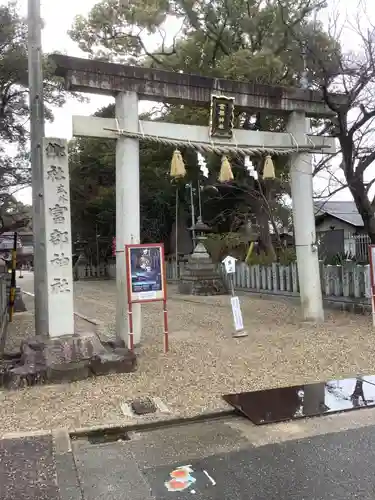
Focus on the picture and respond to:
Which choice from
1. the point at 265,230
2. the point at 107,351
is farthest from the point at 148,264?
the point at 265,230

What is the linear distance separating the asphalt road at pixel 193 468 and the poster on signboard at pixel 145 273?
298 cm

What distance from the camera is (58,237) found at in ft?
21.3

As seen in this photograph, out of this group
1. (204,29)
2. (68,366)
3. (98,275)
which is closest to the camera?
(68,366)

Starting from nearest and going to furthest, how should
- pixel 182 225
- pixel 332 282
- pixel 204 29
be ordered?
pixel 332 282
pixel 204 29
pixel 182 225

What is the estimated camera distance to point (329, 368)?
6.24 m

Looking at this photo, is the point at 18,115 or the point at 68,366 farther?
the point at 18,115

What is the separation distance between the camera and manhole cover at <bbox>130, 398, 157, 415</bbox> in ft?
15.8

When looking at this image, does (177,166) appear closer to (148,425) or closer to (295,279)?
(148,425)

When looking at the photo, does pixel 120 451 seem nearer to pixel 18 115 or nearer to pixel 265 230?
pixel 18 115

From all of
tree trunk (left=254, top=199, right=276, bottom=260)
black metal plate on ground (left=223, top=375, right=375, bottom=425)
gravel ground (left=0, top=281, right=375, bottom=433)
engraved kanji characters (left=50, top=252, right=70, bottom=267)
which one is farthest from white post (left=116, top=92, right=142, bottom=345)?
tree trunk (left=254, top=199, right=276, bottom=260)

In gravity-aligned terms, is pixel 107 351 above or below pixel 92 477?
above

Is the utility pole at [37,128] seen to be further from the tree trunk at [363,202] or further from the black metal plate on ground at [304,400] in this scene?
the tree trunk at [363,202]

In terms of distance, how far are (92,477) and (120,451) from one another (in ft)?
1.59

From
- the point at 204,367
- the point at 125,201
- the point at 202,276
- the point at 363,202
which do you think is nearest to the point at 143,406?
the point at 204,367
